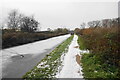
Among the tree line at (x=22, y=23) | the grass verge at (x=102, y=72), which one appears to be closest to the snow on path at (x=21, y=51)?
the grass verge at (x=102, y=72)

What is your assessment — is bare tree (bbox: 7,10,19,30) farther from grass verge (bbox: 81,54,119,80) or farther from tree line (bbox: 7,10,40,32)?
grass verge (bbox: 81,54,119,80)

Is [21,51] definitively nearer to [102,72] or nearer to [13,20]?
[102,72]

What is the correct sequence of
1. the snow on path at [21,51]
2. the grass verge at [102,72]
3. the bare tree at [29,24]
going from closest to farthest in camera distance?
the grass verge at [102,72], the snow on path at [21,51], the bare tree at [29,24]

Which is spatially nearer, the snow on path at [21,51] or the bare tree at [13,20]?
the snow on path at [21,51]

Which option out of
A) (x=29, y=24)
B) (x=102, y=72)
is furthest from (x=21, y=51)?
(x=29, y=24)

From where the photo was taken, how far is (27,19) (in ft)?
194

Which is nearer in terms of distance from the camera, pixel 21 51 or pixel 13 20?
pixel 21 51

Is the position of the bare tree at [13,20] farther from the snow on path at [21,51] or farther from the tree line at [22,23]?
the snow on path at [21,51]

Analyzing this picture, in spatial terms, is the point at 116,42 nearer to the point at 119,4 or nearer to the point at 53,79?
the point at 53,79

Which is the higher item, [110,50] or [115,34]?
[115,34]

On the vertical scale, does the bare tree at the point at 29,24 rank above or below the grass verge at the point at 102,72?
above

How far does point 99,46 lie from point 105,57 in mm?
1177

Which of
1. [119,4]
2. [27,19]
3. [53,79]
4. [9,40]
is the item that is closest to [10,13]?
[27,19]

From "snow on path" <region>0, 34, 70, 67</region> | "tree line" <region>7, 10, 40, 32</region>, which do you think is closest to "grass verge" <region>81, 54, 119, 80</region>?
"snow on path" <region>0, 34, 70, 67</region>
